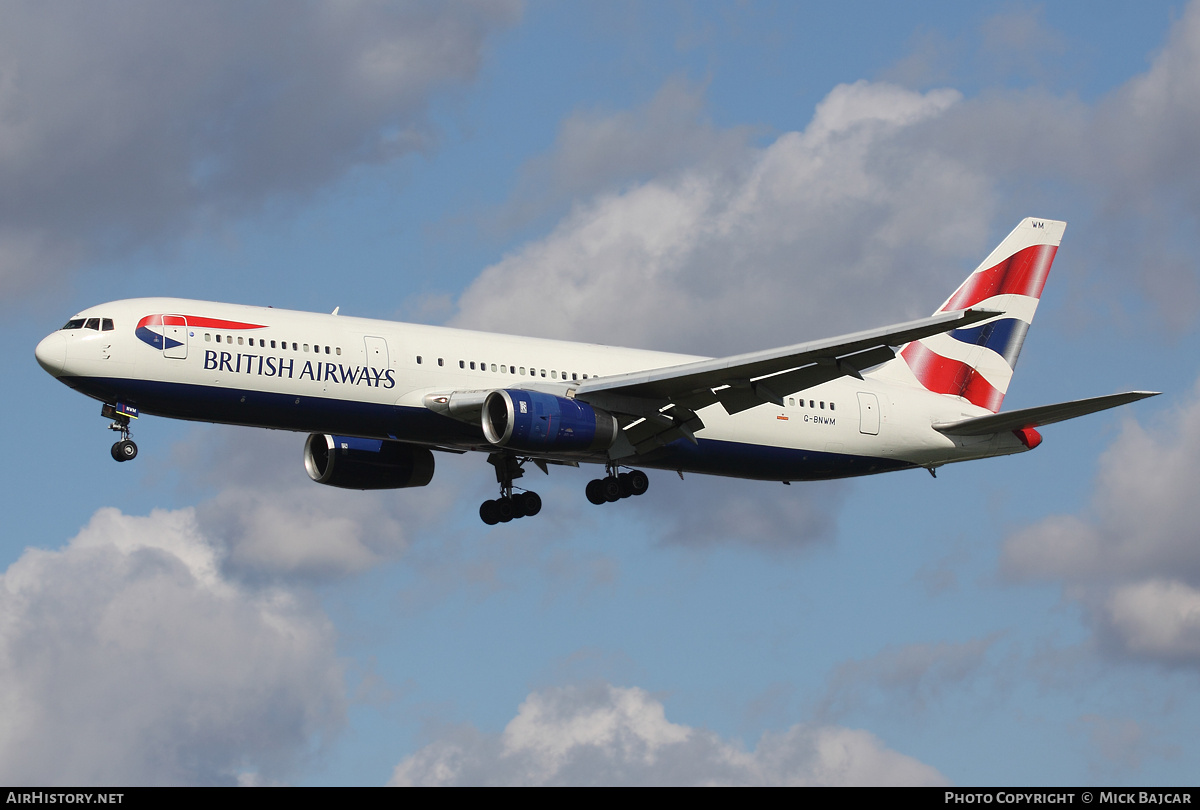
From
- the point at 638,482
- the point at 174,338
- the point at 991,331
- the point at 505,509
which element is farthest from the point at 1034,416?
the point at 174,338

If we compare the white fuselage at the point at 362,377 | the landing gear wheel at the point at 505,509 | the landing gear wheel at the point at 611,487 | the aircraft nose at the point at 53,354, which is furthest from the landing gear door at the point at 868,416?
the aircraft nose at the point at 53,354

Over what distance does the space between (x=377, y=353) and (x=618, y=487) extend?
915 cm

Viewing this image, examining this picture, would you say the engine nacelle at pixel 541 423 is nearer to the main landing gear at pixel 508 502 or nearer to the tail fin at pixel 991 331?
A: the main landing gear at pixel 508 502

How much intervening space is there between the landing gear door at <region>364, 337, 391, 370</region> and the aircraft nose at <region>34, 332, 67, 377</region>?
8.06 m

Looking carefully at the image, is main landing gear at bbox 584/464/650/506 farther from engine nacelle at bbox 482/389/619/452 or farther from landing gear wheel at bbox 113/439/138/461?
landing gear wheel at bbox 113/439/138/461

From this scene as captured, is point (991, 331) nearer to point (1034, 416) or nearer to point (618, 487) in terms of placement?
point (1034, 416)

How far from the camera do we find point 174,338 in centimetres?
3922

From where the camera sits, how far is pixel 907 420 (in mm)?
48781

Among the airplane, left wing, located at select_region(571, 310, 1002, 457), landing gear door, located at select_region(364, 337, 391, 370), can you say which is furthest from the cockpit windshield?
left wing, located at select_region(571, 310, 1002, 457)

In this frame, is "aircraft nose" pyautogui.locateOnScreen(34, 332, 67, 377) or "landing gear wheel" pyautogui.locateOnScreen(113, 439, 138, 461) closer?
"aircraft nose" pyautogui.locateOnScreen(34, 332, 67, 377)

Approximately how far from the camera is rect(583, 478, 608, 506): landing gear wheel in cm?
4575

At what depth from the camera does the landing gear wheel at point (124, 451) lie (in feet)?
130

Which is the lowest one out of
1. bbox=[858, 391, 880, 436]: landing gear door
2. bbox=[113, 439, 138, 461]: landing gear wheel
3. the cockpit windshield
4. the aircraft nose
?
bbox=[113, 439, 138, 461]: landing gear wheel
